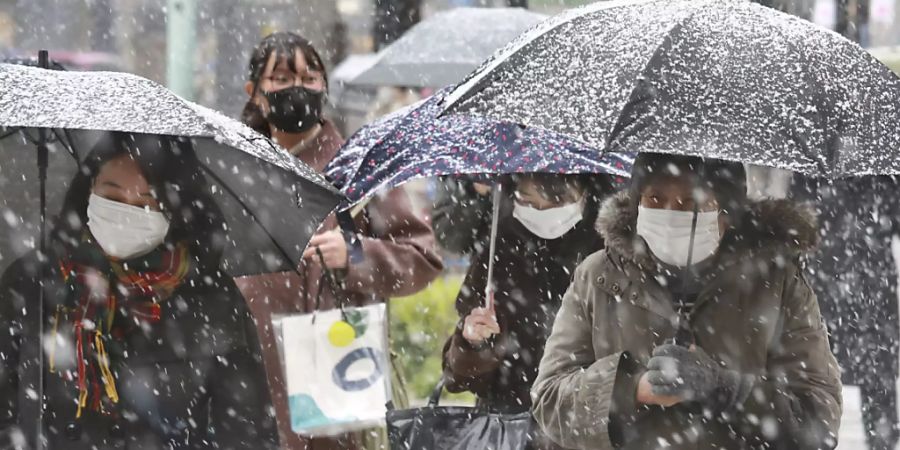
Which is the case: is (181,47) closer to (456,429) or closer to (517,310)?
(517,310)

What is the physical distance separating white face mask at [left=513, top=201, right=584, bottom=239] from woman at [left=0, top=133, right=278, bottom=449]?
120 cm

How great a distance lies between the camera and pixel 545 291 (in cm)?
588

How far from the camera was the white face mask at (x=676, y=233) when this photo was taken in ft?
14.9

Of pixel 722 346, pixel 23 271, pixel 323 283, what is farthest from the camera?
pixel 323 283

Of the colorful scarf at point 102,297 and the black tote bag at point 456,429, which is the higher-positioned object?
the colorful scarf at point 102,297

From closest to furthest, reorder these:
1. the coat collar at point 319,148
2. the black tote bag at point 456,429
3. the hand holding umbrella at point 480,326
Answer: the black tote bag at point 456,429 < the hand holding umbrella at point 480,326 < the coat collar at point 319,148

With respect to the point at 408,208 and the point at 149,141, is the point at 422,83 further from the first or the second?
the point at 149,141

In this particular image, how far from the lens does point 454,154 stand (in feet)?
18.6

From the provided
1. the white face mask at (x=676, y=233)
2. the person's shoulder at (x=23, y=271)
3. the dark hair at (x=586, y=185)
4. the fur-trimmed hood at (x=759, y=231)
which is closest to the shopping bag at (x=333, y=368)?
the dark hair at (x=586, y=185)

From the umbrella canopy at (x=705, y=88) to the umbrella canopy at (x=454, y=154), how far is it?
0.69 meters

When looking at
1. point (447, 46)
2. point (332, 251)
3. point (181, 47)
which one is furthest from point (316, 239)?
point (181, 47)

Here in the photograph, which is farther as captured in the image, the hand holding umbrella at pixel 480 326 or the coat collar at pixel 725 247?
the hand holding umbrella at pixel 480 326

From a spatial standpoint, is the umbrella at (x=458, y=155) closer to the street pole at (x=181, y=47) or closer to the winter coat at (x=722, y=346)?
the winter coat at (x=722, y=346)

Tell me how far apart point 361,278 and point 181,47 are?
6094 mm
